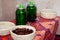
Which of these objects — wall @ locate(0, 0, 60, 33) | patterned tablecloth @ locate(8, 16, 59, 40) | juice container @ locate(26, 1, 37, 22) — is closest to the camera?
patterned tablecloth @ locate(8, 16, 59, 40)

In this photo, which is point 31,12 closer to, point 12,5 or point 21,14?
point 21,14


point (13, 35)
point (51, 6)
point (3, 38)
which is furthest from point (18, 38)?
point (51, 6)

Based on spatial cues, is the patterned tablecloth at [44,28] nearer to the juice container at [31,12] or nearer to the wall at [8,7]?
the juice container at [31,12]

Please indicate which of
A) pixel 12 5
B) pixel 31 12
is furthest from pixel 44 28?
pixel 12 5

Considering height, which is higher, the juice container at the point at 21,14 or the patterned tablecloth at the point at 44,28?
the juice container at the point at 21,14

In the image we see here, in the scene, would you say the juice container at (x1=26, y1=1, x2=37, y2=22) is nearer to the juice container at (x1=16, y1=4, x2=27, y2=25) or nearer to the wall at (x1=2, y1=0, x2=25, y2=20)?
the juice container at (x1=16, y1=4, x2=27, y2=25)

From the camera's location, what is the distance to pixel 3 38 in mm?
1014

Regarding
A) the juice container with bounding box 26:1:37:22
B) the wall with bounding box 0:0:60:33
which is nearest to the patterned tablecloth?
the juice container with bounding box 26:1:37:22

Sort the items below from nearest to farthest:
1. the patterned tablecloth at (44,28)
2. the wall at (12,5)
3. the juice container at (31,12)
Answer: the patterned tablecloth at (44,28)
the juice container at (31,12)
the wall at (12,5)

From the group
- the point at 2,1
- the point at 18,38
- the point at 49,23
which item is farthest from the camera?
the point at 2,1

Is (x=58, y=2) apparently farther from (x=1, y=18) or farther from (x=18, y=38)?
(x=18, y=38)

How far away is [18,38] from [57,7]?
1.27 m

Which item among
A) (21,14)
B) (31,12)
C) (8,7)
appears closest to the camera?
(21,14)

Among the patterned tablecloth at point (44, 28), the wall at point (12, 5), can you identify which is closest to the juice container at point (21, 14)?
the patterned tablecloth at point (44, 28)
